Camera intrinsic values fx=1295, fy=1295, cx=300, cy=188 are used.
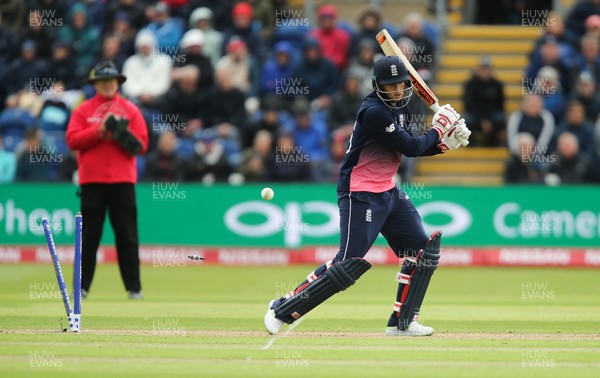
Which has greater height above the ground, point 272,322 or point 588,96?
point 588,96

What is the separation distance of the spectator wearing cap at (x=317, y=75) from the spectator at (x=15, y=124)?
5052mm

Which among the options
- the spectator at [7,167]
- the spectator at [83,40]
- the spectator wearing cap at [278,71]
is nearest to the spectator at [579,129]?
the spectator wearing cap at [278,71]

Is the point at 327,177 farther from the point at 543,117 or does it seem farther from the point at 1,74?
the point at 1,74

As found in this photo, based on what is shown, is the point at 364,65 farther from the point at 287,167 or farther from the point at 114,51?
the point at 114,51

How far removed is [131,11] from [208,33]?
227 cm

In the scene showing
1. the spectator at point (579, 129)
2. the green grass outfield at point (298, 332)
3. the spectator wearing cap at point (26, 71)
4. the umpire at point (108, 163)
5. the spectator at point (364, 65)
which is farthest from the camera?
the spectator wearing cap at point (26, 71)

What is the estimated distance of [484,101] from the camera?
2258 centimetres

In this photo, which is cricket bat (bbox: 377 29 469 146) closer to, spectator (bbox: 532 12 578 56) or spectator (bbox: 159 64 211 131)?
spectator (bbox: 532 12 578 56)

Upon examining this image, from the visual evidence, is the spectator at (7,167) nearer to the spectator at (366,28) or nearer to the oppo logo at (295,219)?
the oppo logo at (295,219)

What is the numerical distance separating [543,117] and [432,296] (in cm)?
639

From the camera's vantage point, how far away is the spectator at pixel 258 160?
21609 mm

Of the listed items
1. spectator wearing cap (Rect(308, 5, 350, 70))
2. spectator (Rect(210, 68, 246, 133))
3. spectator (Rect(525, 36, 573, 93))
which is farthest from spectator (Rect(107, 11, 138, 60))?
spectator (Rect(525, 36, 573, 93))

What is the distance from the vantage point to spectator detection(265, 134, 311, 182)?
70.4 ft

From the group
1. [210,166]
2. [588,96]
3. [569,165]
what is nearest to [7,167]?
[210,166]
